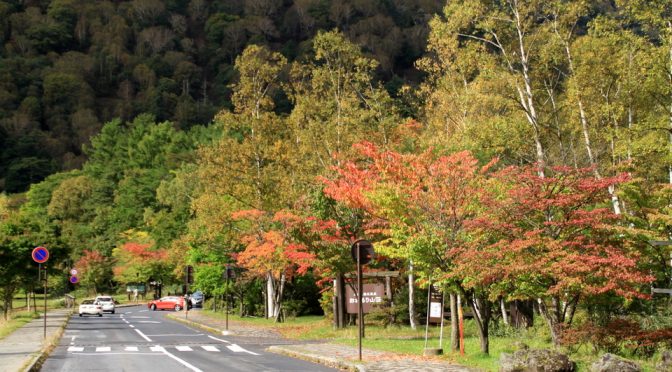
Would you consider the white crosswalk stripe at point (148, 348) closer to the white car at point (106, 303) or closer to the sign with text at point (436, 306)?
the sign with text at point (436, 306)

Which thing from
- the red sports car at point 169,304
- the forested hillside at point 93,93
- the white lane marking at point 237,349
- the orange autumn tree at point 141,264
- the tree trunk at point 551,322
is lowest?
the red sports car at point 169,304

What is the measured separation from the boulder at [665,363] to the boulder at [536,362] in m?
1.80

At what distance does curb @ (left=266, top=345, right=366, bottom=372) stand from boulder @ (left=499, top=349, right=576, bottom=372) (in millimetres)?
3175

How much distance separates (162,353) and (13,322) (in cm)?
1871

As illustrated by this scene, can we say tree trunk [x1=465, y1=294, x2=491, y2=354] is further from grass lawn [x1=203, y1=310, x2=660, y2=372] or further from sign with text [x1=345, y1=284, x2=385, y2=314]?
sign with text [x1=345, y1=284, x2=385, y2=314]

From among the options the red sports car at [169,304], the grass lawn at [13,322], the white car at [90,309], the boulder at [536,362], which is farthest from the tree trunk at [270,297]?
the boulder at [536,362]

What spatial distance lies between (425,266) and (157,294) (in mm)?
70319

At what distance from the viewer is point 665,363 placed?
1631 centimetres

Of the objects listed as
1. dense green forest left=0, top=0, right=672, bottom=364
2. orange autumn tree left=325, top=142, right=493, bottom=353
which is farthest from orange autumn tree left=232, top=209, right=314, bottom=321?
orange autumn tree left=325, top=142, right=493, bottom=353

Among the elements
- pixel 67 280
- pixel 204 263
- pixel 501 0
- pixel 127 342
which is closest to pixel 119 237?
pixel 67 280

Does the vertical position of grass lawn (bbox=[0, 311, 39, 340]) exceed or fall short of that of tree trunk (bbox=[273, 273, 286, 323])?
it falls short

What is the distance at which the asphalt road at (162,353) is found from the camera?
20.8m

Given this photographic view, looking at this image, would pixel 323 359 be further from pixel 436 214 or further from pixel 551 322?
pixel 551 322

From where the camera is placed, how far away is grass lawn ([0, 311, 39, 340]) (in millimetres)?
34219
